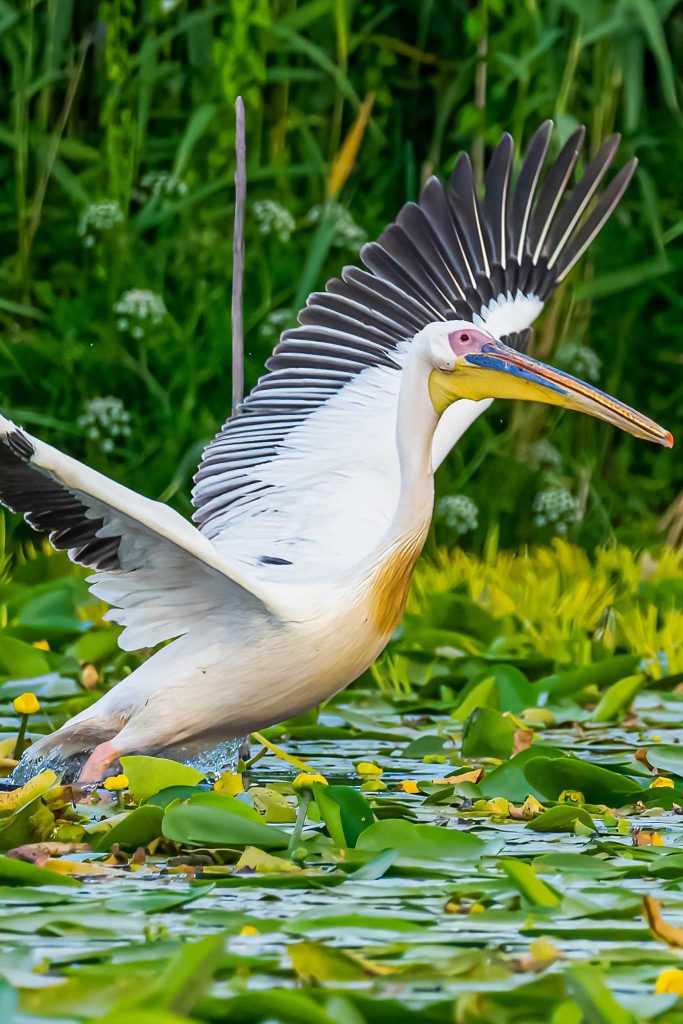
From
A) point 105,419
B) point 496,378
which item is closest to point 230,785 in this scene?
point 496,378

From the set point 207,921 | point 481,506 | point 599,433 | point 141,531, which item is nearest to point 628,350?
point 599,433

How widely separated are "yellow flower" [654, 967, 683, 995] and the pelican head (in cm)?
193

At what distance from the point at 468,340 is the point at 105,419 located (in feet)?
7.65

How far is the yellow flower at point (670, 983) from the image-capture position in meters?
2.43

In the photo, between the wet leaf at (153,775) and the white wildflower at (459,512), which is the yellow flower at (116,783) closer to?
the wet leaf at (153,775)

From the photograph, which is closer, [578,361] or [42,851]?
[42,851]

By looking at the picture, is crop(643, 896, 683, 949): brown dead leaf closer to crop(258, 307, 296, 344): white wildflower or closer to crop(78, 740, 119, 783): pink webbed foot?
crop(78, 740, 119, 783): pink webbed foot

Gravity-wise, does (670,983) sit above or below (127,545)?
below

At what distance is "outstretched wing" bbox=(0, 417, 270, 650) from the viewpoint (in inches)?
141

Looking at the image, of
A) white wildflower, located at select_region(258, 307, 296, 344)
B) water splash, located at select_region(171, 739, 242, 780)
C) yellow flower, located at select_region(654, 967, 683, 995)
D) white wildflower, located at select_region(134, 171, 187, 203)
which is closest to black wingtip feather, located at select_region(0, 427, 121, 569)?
water splash, located at select_region(171, 739, 242, 780)

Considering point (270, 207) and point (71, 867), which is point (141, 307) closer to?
point (270, 207)

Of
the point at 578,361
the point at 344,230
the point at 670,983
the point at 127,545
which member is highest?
the point at 344,230

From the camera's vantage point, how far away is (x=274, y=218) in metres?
6.63

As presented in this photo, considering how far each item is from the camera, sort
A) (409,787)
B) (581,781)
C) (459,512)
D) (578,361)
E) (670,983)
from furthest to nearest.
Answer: (578,361), (459,512), (409,787), (581,781), (670,983)
